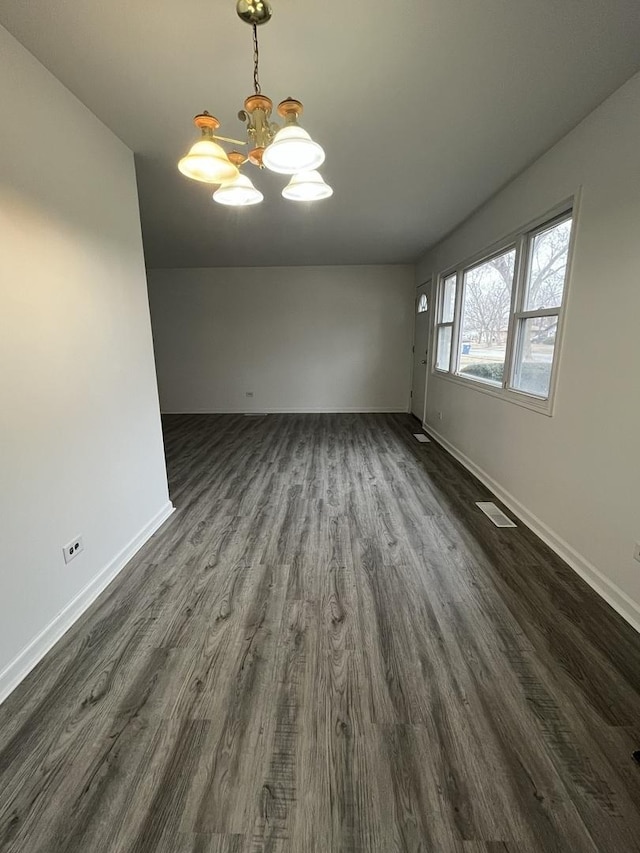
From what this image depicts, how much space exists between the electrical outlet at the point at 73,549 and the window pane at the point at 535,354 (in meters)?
3.04

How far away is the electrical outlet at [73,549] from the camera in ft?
5.89

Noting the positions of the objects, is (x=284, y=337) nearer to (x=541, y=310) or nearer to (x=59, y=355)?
(x=541, y=310)

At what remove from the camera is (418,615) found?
6.02 ft

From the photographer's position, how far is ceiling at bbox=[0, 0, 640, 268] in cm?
139

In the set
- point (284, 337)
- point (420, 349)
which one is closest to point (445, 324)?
point (420, 349)

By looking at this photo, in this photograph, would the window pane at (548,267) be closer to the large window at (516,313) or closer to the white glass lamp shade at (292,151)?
the large window at (516,313)

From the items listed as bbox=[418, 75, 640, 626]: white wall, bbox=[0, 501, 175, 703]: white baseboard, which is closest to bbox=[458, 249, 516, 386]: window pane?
bbox=[418, 75, 640, 626]: white wall

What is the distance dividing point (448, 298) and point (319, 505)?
3.42 meters

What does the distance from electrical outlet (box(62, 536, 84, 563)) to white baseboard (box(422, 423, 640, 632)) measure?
9.15ft

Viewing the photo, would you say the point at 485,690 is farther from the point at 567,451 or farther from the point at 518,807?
the point at 567,451

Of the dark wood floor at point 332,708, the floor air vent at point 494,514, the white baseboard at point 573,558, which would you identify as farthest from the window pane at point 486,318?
the dark wood floor at point 332,708

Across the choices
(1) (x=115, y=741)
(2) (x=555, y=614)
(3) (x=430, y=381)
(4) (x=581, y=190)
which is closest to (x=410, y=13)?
(4) (x=581, y=190)

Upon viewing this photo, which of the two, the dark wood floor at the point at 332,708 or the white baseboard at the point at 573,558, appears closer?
the dark wood floor at the point at 332,708

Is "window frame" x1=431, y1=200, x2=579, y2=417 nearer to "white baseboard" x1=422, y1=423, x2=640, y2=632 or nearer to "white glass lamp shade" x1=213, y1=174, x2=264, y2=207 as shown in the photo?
"white baseboard" x1=422, y1=423, x2=640, y2=632
